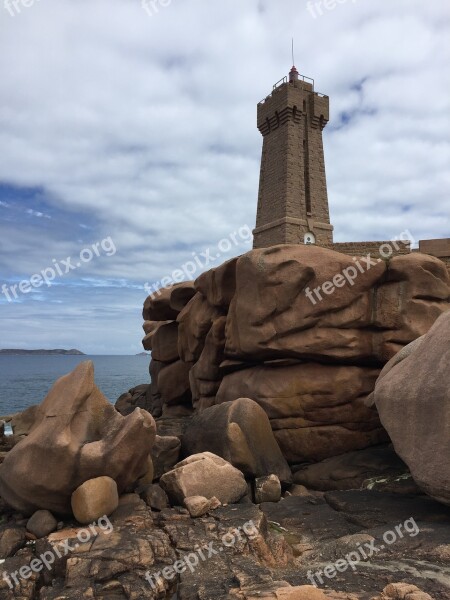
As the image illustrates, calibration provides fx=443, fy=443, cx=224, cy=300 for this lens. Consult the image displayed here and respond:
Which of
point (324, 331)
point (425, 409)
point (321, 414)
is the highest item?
point (324, 331)

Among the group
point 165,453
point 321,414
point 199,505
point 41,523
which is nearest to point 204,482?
point 199,505

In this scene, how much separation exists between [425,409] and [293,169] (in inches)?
995

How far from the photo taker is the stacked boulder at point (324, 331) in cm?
1224

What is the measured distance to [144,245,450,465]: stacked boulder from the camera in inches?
482

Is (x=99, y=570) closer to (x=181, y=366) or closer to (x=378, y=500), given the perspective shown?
(x=378, y=500)

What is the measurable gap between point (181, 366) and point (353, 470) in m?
10.1

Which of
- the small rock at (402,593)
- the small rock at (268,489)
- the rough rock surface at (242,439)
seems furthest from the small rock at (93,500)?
the small rock at (402,593)

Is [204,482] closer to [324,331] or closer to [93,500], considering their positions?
[93,500]

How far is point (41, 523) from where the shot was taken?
7.79 meters

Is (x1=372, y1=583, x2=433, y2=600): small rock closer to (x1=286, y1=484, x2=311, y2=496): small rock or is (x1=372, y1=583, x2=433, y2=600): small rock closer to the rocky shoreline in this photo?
the rocky shoreline

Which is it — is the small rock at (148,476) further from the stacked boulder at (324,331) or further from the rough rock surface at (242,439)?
the stacked boulder at (324,331)

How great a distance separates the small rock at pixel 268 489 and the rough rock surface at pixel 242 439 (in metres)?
0.42

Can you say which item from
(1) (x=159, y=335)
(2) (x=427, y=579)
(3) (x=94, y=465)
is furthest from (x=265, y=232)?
(2) (x=427, y=579)

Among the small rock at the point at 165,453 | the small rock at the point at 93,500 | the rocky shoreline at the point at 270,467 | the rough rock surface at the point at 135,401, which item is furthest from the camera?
the rough rock surface at the point at 135,401
